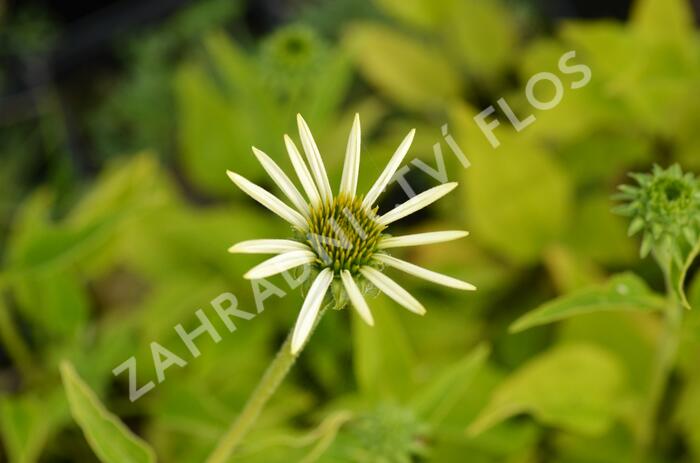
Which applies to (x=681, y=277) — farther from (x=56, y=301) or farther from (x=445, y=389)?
(x=56, y=301)

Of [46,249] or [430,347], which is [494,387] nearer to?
[430,347]

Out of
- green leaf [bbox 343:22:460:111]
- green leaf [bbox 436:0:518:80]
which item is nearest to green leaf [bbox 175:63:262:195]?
green leaf [bbox 343:22:460:111]

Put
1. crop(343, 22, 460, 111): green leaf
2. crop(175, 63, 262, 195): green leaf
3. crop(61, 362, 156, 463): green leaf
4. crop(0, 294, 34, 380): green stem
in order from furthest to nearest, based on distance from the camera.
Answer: crop(343, 22, 460, 111): green leaf → crop(175, 63, 262, 195): green leaf → crop(0, 294, 34, 380): green stem → crop(61, 362, 156, 463): green leaf

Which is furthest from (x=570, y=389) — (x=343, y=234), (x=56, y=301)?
(x=56, y=301)

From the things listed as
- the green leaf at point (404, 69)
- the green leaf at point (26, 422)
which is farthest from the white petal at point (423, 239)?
the green leaf at point (404, 69)

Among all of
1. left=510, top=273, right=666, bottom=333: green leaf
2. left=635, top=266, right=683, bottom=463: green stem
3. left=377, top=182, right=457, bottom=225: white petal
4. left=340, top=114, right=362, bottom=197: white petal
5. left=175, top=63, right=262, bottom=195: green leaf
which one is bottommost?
left=635, top=266, right=683, bottom=463: green stem

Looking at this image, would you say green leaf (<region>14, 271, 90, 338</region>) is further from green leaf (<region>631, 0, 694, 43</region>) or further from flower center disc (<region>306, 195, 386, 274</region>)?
green leaf (<region>631, 0, 694, 43</region>)

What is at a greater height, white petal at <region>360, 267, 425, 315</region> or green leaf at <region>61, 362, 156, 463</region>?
green leaf at <region>61, 362, 156, 463</region>
